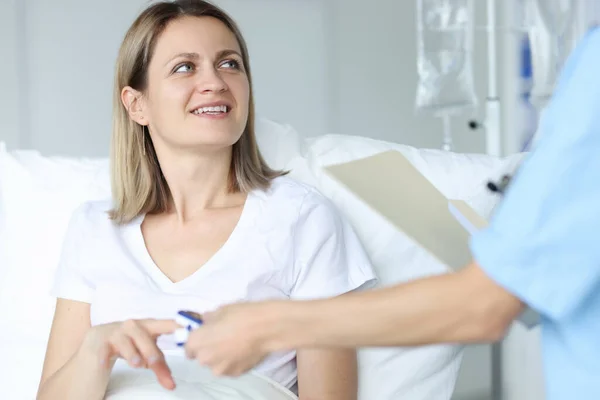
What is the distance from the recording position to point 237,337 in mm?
795

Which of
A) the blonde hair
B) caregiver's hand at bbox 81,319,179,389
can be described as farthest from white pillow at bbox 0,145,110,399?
caregiver's hand at bbox 81,319,179,389

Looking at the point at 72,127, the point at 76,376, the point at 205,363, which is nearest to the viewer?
the point at 205,363

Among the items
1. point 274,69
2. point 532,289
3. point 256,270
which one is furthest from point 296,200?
point 274,69

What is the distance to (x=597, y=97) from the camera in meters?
0.66

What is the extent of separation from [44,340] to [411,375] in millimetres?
743

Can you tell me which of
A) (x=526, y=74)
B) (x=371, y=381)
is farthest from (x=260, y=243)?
(x=526, y=74)

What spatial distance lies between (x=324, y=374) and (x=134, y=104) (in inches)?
26.2

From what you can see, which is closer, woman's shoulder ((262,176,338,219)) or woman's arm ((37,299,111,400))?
woman's arm ((37,299,111,400))

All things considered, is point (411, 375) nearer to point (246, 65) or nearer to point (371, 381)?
point (371, 381)

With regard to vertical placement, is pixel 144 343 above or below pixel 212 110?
below

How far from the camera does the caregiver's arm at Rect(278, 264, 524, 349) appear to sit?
0.70 metres

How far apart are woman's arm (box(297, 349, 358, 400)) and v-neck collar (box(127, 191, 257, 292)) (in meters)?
0.23

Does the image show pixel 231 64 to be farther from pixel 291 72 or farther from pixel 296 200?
pixel 291 72

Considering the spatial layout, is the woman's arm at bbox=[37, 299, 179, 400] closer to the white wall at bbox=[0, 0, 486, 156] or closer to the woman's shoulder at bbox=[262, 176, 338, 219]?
the woman's shoulder at bbox=[262, 176, 338, 219]
